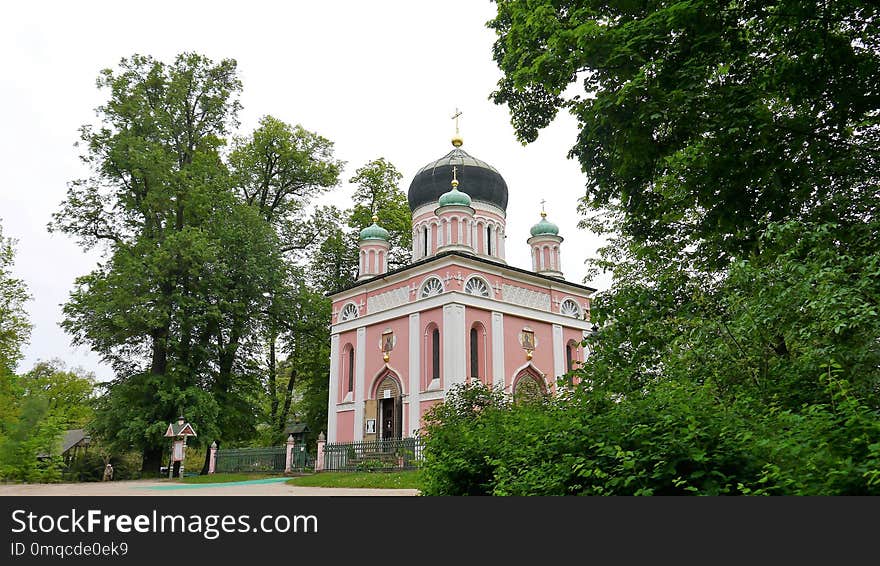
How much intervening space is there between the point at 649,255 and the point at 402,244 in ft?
76.1

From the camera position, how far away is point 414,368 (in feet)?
75.2

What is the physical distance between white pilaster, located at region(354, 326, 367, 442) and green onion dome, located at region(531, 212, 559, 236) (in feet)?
28.9

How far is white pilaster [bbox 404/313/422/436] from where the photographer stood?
22.4 meters

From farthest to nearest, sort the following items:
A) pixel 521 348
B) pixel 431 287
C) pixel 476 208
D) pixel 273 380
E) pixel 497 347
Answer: pixel 273 380 → pixel 476 208 → pixel 521 348 → pixel 431 287 → pixel 497 347

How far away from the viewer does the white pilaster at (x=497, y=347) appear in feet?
75.7

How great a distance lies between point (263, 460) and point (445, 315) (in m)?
7.67

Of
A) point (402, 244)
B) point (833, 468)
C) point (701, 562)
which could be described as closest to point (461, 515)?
point (701, 562)

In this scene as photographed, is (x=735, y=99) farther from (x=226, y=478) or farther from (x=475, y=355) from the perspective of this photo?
(x=226, y=478)

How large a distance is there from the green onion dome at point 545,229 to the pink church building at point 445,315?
10cm

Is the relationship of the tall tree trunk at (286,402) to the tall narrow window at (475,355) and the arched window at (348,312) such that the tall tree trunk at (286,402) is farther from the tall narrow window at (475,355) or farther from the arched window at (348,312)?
the tall narrow window at (475,355)

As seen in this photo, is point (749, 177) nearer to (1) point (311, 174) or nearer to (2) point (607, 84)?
(2) point (607, 84)

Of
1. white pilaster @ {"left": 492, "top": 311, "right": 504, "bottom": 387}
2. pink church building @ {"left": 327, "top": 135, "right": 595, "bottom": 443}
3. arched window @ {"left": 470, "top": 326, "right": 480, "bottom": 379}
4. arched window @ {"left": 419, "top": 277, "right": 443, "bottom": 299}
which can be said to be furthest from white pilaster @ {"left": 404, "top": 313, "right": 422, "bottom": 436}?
white pilaster @ {"left": 492, "top": 311, "right": 504, "bottom": 387}

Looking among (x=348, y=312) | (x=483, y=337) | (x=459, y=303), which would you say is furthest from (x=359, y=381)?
(x=459, y=303)

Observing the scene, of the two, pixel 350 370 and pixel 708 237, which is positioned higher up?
pixel 350 370
